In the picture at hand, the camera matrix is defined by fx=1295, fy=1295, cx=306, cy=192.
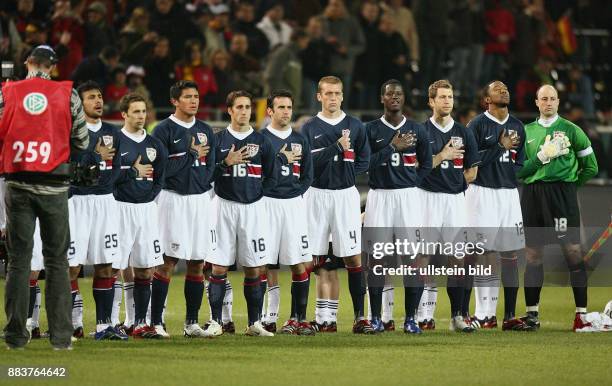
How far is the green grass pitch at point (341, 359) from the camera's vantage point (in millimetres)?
10023

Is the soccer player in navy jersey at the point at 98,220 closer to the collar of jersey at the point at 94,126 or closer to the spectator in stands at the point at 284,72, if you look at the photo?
the collar of jersey at the point at 94,126

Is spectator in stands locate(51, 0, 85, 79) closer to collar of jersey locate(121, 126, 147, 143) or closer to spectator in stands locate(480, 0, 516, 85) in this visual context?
collar of jersey locate(121, 126, 147, 143)

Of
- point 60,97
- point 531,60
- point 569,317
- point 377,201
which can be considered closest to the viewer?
point 60,97

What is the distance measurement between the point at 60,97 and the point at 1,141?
62cm

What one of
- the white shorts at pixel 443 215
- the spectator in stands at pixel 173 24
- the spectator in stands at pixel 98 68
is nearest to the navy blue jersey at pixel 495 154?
the white shorts at pixel 443 215

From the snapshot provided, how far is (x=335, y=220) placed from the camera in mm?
13375

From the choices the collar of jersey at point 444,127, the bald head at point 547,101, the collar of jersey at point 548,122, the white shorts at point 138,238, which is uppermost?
the bald head at point 547,101

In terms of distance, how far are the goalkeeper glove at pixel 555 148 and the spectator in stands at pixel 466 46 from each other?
9.74m

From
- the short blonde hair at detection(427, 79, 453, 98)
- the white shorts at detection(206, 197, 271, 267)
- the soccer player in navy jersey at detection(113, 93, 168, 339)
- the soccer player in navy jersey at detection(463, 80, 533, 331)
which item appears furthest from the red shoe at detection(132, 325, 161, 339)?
the short blonde hair at detection(427, 79, 453, 98)

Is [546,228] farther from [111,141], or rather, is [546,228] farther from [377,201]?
[111,141]

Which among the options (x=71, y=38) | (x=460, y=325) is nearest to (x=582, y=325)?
(x=460, y=325)

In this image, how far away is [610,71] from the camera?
25.2m

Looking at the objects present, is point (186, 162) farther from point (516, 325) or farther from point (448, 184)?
point (516, 325)

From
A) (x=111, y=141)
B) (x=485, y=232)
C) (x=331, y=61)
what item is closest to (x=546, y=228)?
→ (x=485, y=232)
